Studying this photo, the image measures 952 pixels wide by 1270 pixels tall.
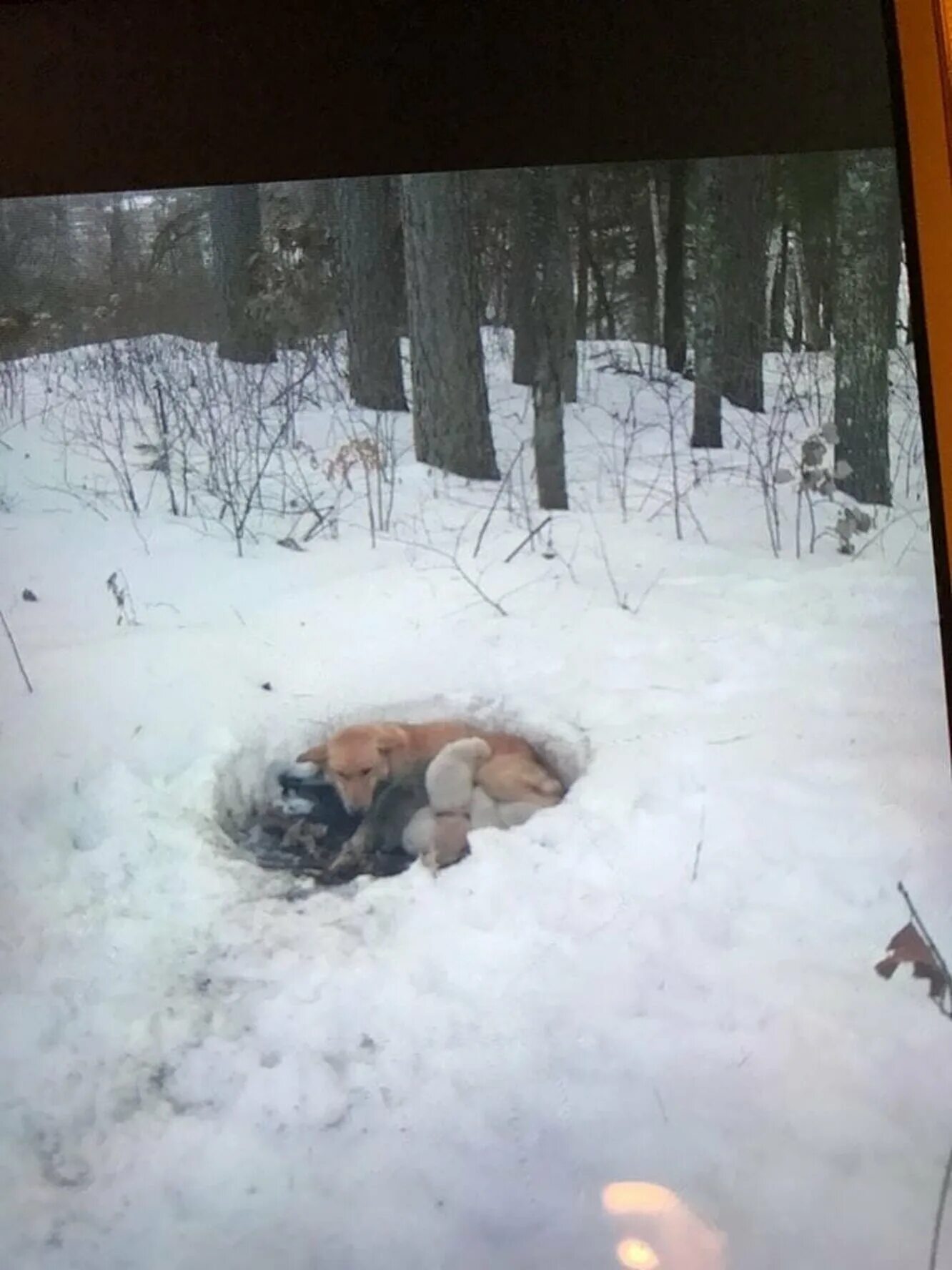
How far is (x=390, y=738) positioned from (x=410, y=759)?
0.10 ft

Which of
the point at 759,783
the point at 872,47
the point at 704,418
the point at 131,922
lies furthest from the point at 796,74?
the point at 131,922

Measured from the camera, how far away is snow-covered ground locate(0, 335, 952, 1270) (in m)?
1.08

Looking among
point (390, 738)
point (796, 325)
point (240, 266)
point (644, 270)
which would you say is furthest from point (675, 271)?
point (390, 738)

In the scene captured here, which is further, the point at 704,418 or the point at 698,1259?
the point at 704,418

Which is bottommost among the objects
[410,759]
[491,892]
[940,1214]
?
[940,1214]

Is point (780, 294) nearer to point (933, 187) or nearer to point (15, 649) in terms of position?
point (933, 187)

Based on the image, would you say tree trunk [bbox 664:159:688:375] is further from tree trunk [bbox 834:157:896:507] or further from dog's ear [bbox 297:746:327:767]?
dog's ear [bbox 297:746:327:767]

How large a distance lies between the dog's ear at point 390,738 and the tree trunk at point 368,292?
0.33 meters

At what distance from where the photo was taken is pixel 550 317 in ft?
3.79

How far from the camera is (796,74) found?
3.79ft

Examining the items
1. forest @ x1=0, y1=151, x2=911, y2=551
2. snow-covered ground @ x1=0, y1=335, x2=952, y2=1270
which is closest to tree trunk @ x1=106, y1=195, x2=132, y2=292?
forest @ x1=0, y1=151, x2=911, y2=551

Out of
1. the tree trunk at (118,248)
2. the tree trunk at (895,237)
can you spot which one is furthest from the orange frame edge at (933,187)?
the tree trunk at (118,248)

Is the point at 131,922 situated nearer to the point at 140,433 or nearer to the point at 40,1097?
the point at 40,1097

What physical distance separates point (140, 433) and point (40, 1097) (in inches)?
26.9
